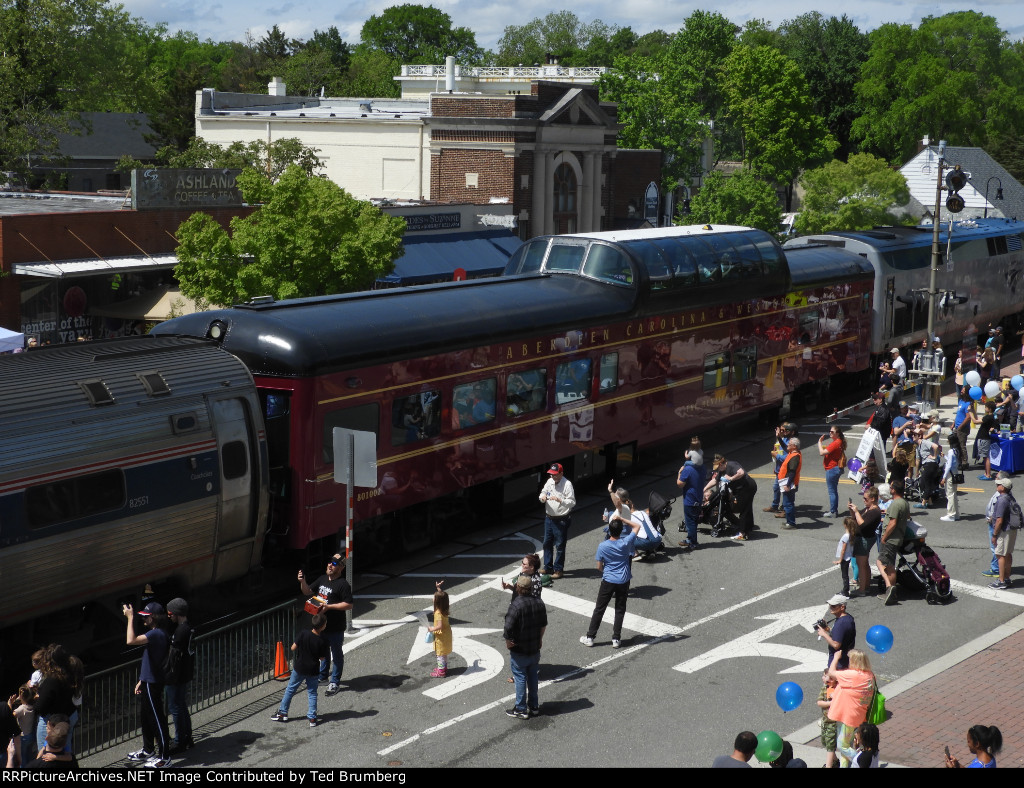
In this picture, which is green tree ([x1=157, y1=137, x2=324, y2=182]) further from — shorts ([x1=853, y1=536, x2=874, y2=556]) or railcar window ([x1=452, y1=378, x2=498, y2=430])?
shorts ([x1=853, y1=536, x2=874, y2=556])

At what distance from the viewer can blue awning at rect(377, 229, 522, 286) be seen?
38344mm

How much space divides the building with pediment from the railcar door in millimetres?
32966

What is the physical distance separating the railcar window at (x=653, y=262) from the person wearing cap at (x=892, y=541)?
6921 millimetres

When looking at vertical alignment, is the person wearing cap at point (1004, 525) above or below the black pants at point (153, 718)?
above

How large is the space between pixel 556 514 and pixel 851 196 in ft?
139

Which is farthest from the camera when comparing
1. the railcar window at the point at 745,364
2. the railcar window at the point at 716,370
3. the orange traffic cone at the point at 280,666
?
the railcar window at the point at 745,364

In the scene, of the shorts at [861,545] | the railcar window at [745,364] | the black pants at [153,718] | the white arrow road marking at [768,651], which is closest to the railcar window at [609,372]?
the railcar window at [745,364]

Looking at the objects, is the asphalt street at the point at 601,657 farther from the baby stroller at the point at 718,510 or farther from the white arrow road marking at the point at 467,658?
the baby stroller at the point at 718,510

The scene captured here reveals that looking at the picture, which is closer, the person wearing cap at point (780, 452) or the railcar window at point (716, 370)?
the person wearing cap at point (780, 452)

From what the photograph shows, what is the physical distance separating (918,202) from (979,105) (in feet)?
110

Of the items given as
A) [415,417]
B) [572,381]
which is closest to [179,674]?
[415,417]

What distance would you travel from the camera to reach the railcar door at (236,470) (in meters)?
13.9

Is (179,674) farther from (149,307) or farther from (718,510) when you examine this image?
(149,307)
